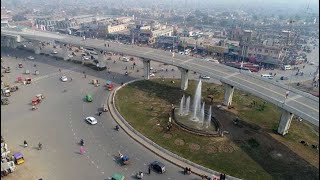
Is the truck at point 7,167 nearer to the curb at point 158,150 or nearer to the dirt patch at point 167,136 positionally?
the curb at point 158,150

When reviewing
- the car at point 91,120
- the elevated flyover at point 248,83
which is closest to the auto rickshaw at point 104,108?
the car at point 91,120

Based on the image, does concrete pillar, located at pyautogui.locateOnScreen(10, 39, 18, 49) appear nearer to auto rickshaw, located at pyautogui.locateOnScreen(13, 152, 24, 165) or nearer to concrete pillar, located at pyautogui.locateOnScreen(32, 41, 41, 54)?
concrete pillar, located at pyautogui.locateOnScreen(32, 41, 41, 54)

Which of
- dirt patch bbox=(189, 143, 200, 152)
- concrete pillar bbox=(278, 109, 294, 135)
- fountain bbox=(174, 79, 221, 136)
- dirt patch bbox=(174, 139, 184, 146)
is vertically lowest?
dirt patch bbox=(189, 143, 200, 152)

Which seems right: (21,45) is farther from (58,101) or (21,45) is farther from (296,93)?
(296,93)

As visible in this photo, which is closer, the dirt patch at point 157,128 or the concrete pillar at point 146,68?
the dirt patch at point 157,128

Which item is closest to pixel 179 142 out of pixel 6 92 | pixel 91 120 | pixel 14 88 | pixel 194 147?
pixel 194 147

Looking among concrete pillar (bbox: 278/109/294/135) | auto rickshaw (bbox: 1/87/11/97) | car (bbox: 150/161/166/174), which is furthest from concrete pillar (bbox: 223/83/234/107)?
auto rickshaw (bbox: 1/87/11/97)

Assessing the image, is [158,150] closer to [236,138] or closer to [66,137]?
[236,138]
